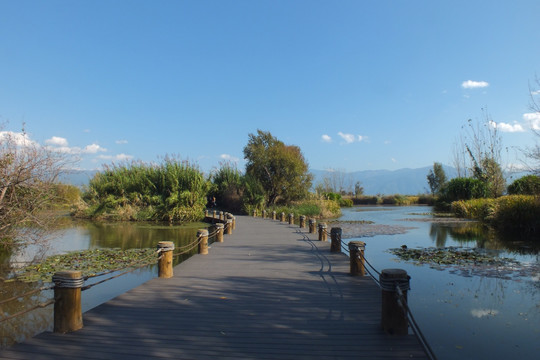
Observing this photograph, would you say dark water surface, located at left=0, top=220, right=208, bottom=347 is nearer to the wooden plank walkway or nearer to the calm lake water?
the calm lake water

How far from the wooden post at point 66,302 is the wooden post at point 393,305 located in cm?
296

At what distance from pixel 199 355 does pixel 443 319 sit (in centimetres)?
360

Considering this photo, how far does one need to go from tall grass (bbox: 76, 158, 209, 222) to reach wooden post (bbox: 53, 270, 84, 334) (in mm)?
16206

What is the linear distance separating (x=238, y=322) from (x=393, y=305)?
1566 millimetres

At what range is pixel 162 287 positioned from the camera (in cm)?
534

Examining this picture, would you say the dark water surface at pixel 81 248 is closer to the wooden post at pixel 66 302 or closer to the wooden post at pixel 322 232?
the wooden post at pixel 66 302

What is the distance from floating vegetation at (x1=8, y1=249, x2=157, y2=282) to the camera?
7.61 m

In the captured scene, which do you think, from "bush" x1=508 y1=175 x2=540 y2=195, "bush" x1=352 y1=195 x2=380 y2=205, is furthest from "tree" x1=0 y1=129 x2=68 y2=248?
"bush" x1=352 y1=195 x2=380 y2=205

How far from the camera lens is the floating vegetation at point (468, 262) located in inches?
298

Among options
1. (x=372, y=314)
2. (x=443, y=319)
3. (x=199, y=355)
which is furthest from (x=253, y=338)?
(x=443, y=319)

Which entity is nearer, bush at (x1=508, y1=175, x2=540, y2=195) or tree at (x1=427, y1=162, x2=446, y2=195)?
bush at (x1=508, y1=175, x2=540, y2=195)

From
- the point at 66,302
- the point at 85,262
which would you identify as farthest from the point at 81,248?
Result: the point at 66,302

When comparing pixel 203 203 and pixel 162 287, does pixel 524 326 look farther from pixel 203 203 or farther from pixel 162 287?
pixel 203 203

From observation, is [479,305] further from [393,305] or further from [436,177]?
[436,177]
